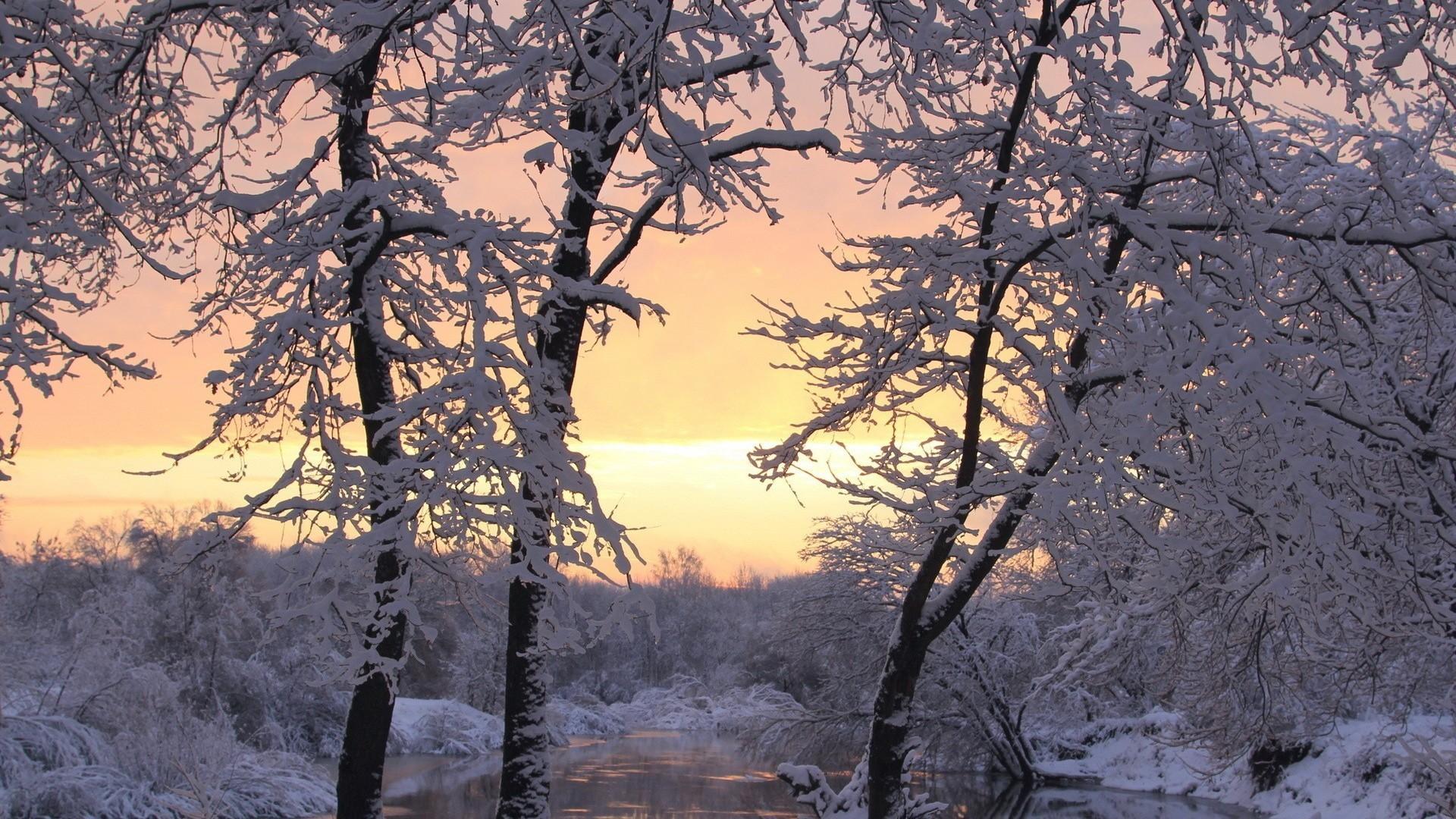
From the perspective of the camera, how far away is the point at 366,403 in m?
7.32

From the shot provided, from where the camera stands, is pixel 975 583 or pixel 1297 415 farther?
pixel 975 583

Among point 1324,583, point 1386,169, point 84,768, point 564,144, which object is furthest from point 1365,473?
point 84,768

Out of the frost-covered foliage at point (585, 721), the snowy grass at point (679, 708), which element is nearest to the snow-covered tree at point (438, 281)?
the snowy grass at point (679, 708)

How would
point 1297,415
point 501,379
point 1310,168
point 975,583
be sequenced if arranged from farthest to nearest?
point 1310,168, point 975,583, point 1297,415, point 501,379

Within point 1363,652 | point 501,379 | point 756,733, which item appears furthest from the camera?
point 756,733

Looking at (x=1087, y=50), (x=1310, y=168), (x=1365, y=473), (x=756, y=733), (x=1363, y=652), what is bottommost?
(x=756, y=733)

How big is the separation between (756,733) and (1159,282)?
1902 centimetres

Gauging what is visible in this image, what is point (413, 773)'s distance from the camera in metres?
26.9

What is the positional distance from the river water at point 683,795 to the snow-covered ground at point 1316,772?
0.75 metres

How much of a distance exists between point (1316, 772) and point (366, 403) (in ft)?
61.3

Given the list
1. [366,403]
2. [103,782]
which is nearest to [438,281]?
[366,403]

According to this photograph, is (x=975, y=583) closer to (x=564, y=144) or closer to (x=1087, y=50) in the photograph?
(x=1087, y=50)

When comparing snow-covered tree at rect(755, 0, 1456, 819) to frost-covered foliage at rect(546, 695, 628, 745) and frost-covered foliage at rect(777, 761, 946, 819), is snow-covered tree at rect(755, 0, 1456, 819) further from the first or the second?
frost-covered foliage at rect(546, 695, 628, 745)

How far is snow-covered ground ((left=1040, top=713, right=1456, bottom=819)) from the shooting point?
42.6 feet
